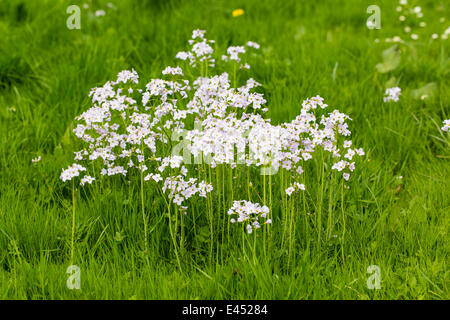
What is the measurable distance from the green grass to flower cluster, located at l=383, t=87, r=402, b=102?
2.8 inches

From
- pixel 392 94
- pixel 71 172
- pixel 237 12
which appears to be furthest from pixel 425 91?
pixel 71 172

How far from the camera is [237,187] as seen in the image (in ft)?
10.5

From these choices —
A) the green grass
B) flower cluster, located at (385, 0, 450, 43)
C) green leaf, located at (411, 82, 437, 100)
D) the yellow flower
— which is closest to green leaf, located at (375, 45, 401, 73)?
the green grass

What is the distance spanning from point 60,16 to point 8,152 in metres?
2.40

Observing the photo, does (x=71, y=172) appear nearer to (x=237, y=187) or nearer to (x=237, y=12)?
(x=237, y=187)

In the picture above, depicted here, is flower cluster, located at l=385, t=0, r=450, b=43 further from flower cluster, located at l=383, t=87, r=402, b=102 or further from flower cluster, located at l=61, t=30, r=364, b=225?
flower cluster, located at l=61, t=30, r=364, b=225

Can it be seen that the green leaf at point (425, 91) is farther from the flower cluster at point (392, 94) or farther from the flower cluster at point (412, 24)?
the flower cluster at point (412, 24)

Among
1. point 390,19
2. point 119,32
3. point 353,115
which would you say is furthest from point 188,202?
point 390,19

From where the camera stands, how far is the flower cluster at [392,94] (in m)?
4.38

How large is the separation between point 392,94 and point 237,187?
193cm

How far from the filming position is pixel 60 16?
5789mm
